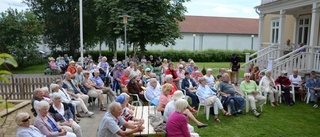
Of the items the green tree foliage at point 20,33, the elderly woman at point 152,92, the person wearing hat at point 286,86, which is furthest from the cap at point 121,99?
the green tree foliage at point 20,33

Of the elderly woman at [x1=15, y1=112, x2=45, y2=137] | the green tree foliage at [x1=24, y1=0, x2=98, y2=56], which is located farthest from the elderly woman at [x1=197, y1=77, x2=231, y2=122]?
the green tree foliage at [x1=24, y1=0, x2=98, y2=56]

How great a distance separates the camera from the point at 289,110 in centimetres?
824

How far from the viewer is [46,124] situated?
437cm

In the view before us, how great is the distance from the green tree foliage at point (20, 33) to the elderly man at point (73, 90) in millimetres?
14223

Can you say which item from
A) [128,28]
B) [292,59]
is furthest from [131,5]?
[292,59]

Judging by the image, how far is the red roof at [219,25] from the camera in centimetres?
4022

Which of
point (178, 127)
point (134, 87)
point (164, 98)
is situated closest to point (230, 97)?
point (164, 98)

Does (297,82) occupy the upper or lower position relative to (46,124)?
upper

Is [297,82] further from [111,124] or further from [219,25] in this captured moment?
[219,25]

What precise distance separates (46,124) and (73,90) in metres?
3.06

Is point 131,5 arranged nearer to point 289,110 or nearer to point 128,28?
point 128,28

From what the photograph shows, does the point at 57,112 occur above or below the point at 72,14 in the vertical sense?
below

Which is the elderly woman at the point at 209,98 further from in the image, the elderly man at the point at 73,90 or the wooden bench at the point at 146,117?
the elderly man at the point at 73,90

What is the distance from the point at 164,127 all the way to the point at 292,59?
8.12 metres
